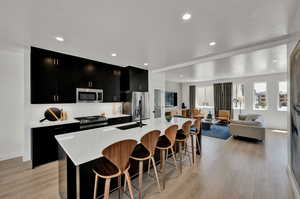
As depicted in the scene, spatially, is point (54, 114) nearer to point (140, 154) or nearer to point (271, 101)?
point (140, 154)

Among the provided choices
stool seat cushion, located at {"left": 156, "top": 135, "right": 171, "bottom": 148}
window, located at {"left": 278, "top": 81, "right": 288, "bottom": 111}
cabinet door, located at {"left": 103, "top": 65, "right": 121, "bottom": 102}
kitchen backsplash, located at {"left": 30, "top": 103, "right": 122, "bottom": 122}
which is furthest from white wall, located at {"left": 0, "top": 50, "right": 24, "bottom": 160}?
window, located at {"left": 278, "top": 81, "right": 288, "bottom": 111}

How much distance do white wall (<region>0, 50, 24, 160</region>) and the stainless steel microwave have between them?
140 centimetres

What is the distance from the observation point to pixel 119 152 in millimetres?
→ 1346

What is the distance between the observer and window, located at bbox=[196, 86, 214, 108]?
8406 millimetres

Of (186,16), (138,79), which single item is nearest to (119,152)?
(186,16)

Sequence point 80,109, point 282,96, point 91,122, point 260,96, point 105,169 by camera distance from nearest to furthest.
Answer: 1. point 105,169
2. point 91,122
3. point 80,109
4. point 282,96
5. point 260,96

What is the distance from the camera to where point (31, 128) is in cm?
263

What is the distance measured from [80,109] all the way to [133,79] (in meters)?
2.00

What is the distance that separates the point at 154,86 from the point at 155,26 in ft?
11.4

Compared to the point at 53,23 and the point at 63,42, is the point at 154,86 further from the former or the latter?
the point at 53,23

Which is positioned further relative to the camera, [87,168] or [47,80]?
[47,80]

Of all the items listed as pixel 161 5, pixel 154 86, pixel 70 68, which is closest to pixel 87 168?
pixel 161 5

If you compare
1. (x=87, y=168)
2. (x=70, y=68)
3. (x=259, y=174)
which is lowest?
(x=259, y=174)

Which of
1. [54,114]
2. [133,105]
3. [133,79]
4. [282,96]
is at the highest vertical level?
[133,79]
